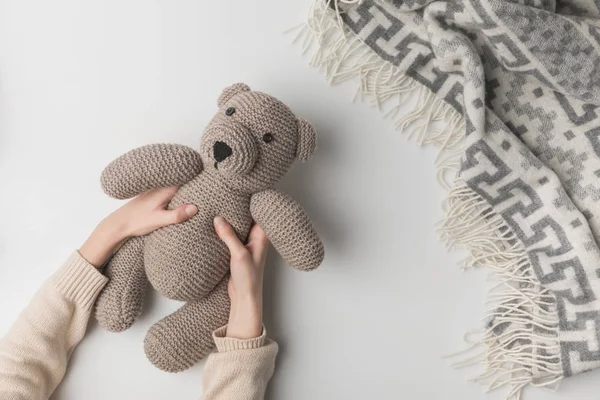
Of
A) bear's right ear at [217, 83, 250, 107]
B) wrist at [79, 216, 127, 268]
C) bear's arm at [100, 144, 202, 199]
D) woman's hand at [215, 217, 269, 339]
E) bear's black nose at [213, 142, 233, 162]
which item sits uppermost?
bear's right ear at [217, 83, 250, 107]

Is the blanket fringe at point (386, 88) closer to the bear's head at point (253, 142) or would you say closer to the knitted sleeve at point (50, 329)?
the bear's head at point (253, 142)

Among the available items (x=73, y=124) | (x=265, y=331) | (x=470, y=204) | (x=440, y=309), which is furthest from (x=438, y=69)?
(x=73, y=124)

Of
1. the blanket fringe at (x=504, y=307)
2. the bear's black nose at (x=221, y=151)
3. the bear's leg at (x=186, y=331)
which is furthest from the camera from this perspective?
the blanket fringe at (x=504, y=307)

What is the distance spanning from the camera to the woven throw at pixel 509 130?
94 cm

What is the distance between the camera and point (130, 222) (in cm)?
88

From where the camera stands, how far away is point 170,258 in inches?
32.1

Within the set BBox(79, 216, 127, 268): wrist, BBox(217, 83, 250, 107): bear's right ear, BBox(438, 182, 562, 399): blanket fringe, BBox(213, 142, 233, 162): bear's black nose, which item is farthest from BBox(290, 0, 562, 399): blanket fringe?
BBox(79, 216, 127, 268): wrist

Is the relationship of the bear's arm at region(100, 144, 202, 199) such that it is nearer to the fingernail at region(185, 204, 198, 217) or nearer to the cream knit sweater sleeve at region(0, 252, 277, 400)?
the fingernail at region(185, 204, 198, 217)

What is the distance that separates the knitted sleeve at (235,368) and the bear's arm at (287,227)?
0.50 ft

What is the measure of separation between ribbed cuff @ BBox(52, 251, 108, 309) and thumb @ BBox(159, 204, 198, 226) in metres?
0.16

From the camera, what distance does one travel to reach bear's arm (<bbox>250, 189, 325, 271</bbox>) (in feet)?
2.71

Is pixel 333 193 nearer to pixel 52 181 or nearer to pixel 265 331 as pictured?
pixel 265 331

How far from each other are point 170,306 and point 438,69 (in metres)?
0.61

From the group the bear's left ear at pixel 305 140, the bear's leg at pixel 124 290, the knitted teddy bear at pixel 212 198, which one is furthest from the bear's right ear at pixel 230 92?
the bear's leg at pixel 124 290
